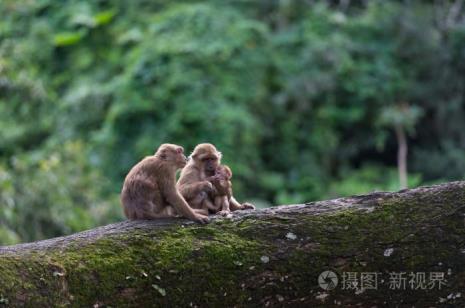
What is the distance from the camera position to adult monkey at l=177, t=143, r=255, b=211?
A: 742cm

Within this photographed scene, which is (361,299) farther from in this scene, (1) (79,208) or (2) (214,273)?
(1) (79,208)

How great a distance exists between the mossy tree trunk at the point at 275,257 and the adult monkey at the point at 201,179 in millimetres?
991

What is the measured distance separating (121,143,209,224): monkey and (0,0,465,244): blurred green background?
9278 mm

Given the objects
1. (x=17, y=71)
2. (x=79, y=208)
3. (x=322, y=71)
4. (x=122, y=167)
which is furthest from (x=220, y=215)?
(x=322, y=71)

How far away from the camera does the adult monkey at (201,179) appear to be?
7.42m

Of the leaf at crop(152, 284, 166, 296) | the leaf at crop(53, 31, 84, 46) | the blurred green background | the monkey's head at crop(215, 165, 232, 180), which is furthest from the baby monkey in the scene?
the leaf at crop(53, 31, 84, 46)

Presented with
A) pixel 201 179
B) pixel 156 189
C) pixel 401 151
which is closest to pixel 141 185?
pixel 156 189

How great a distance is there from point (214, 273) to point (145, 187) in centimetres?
137

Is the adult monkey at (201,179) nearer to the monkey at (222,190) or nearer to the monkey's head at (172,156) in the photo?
the monkey at (222,190)

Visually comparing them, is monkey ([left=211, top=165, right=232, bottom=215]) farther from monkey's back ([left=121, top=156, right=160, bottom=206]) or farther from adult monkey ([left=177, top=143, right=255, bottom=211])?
monkey's back ([left=121, top=156, right=160, bottom=206])

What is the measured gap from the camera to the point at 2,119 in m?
19.2

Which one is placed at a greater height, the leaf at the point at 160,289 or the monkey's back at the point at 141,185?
the monkey's back at the point at 141,185

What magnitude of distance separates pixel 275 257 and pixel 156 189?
4.54ft

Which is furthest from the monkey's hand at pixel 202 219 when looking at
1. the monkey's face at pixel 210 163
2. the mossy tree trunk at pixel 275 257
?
the monkey's face at pixel 210 163
